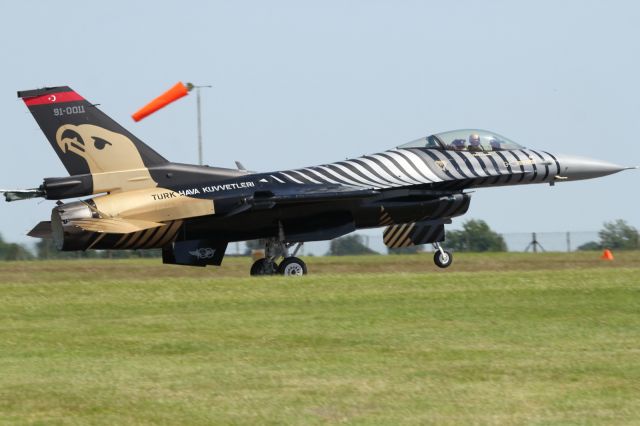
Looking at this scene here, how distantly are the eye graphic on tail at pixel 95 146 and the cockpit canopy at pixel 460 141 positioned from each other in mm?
6401

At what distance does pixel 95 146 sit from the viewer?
78.4 ft

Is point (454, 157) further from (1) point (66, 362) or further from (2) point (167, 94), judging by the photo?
(1) point (66, 362)

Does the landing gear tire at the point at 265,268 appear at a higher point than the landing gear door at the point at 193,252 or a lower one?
lower

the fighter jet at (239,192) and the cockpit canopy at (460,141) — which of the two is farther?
the cockpit canopy at (460,141)

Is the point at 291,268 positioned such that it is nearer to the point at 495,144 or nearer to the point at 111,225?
the point at 111,225

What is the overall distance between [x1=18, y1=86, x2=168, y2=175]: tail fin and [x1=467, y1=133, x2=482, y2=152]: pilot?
7657mm

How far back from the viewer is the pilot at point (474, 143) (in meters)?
26.6

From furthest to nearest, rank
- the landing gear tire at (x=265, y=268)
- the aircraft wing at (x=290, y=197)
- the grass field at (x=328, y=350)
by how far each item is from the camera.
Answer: the landing gear tire at (x=265, y=268), the aircraft wing at (x=290, y=197), the grass field at (x=328, y=350)

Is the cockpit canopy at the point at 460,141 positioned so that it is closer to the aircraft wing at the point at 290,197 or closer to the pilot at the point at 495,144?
the pilot at the point at 495,144

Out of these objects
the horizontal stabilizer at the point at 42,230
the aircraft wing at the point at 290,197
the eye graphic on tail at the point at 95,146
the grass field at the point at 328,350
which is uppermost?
the eye graphic on tail at the point at 95,146

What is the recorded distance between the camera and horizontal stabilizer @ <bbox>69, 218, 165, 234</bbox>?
75.6 feet

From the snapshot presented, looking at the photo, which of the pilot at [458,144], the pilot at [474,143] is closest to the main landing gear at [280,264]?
the pilot at [458,144]

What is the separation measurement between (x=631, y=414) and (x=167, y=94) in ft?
69.6

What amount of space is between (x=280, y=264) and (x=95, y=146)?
4.61m
